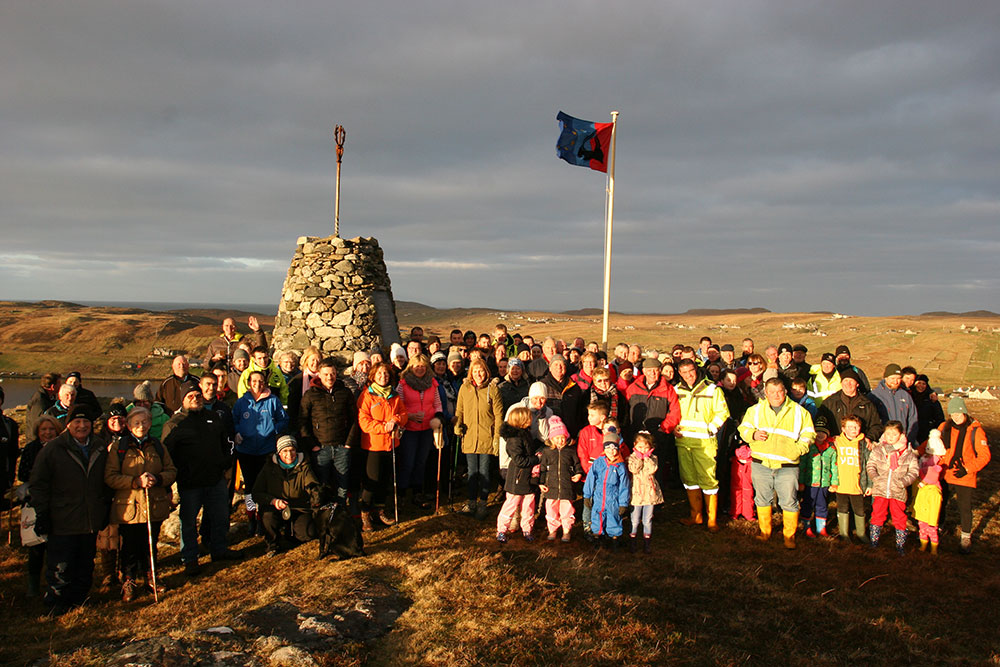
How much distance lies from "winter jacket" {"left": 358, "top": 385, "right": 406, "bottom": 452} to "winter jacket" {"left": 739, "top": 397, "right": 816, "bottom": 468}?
468cm

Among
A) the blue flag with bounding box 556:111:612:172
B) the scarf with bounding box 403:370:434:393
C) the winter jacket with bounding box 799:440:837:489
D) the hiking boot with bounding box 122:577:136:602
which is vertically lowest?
the hiking boot with bounding box 122:577:136:602

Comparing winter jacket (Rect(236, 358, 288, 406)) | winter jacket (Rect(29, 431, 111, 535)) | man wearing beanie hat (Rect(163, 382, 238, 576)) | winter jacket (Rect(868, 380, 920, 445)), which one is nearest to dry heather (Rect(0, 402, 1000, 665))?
man wearing beanie hat (Rect(163, 382, 238, 576))

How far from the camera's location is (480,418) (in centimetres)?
802

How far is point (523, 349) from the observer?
37.8 ft

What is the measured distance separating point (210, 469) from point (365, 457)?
196cm

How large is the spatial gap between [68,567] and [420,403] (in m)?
4.24

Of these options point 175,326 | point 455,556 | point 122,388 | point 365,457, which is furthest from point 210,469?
point 175,326

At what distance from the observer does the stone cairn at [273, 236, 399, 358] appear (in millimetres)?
12250

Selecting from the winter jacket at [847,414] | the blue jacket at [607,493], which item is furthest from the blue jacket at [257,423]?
the winter jacket at [847,414]

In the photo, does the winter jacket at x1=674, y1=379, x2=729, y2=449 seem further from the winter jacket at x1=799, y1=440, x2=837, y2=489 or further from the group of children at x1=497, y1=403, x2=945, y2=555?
the winter jacket at x1=799, y1=440, x2=837, y2=489

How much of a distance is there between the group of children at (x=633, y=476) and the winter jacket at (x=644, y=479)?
12 mm

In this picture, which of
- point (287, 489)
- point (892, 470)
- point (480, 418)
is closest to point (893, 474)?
point (892, 470)

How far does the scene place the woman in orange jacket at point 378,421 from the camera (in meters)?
7.63

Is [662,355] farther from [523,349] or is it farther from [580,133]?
[580,133]
